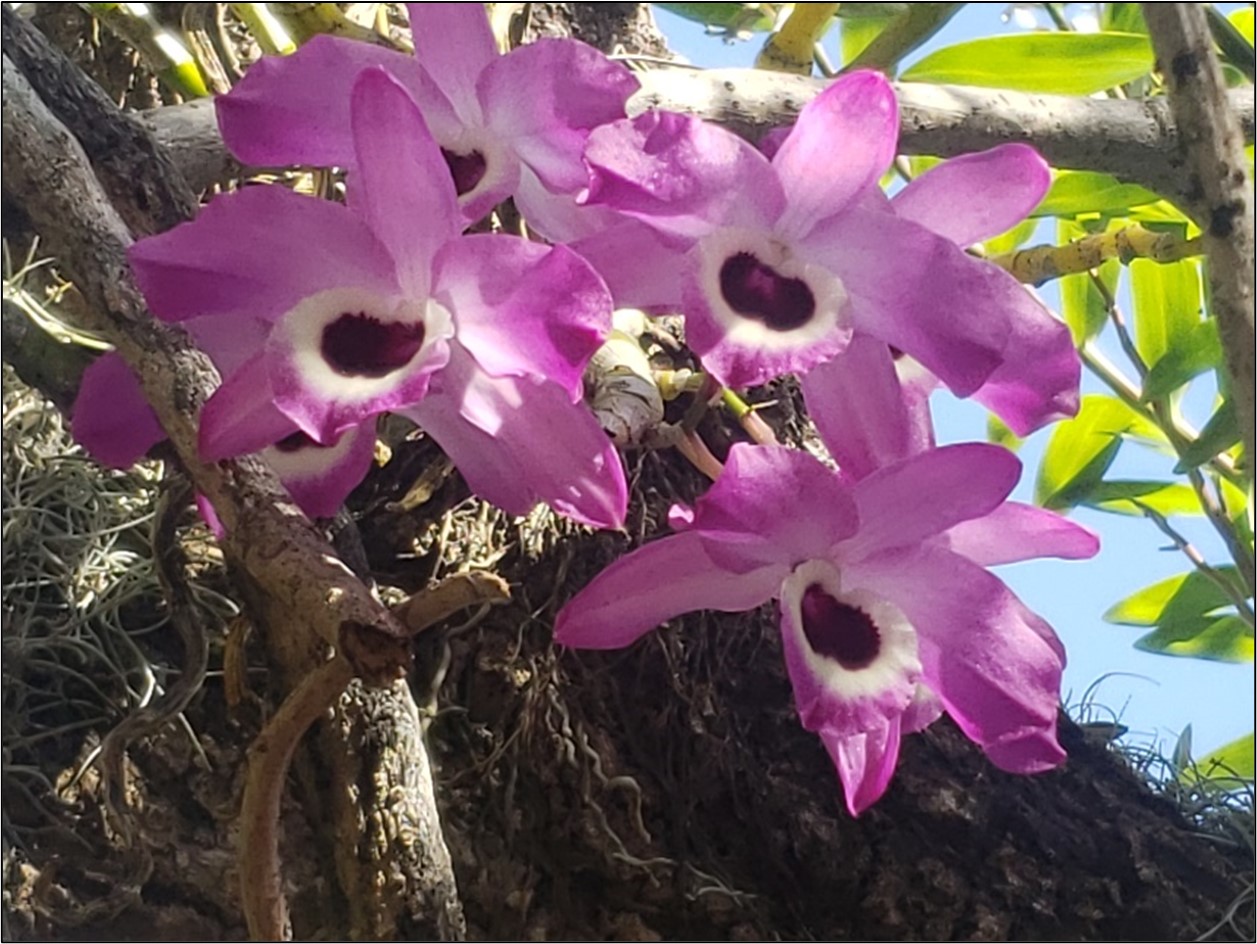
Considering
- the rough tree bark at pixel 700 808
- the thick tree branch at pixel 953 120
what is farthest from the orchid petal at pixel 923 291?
the rough tree bark at pixel 700 808

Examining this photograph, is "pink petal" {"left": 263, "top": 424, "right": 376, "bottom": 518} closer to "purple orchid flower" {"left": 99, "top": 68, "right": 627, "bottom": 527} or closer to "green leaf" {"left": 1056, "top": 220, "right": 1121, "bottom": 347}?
"purple orchid flower" {"left": 99, "top": 68, "right": 627, "bottom": 527}

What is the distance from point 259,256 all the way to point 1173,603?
2.38 ft

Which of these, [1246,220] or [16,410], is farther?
[16,410]

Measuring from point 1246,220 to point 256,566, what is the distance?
15.7 inches

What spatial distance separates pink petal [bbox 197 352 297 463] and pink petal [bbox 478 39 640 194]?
0.11m

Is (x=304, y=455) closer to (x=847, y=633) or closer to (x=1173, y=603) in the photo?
(x=847, y=633)

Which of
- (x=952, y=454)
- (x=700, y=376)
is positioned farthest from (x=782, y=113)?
(x=952, y=454)

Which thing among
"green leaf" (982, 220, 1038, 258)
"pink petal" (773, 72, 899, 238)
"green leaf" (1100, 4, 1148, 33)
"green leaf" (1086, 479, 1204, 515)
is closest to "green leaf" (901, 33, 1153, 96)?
"green leaf" (1100, 4, 1148, 33)

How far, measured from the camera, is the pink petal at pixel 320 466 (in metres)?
0.43

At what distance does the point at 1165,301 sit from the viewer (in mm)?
811

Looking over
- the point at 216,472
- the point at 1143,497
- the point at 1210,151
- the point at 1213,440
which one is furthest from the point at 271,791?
the point at 1143,497

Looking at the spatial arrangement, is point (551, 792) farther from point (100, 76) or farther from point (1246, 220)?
point (100, 76)

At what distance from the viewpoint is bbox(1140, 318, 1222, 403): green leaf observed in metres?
0.79

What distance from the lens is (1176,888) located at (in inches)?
27.7
